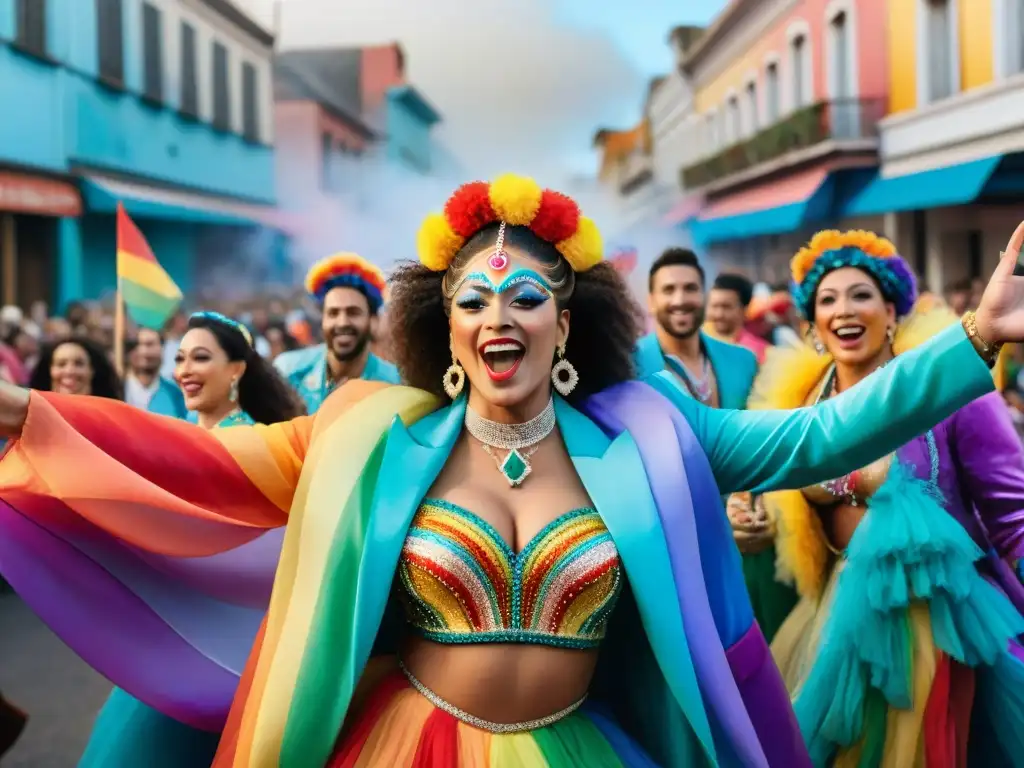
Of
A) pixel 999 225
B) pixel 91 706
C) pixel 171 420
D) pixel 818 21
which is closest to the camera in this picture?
pixel 171 420

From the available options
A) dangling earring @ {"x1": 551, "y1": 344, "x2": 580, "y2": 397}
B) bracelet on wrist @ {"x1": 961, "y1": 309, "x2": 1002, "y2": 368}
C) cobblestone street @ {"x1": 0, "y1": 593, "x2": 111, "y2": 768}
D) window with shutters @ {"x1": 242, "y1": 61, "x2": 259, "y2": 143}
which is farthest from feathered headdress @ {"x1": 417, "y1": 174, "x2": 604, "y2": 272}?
window with shutters @ {"x1": 242, "y1": 61, "x2": 259, "y2": 143}

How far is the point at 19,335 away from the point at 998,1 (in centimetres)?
1108

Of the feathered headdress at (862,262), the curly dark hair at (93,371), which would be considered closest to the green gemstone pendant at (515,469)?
the feathered headdress at (862,262)

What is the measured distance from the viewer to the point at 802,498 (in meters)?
4.11

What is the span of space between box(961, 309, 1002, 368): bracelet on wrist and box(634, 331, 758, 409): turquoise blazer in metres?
3.14

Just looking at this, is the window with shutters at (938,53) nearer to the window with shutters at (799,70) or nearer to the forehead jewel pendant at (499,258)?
the window with shutters at (799,70)

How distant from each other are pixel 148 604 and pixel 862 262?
2.57 m

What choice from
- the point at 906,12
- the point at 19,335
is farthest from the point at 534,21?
the point at 19,335

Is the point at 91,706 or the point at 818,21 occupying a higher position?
the point at 818,21

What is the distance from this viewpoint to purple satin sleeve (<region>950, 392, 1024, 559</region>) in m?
3.61

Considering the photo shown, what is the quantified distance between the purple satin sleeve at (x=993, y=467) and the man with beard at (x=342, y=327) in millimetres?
3225

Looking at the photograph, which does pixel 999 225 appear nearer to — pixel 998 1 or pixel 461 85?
pixel 998 1

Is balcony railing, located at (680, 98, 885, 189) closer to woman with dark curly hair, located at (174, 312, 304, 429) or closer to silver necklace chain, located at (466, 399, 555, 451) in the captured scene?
woman with dark curly hair, located at (174, 312, 304, 429)

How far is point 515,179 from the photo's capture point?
2723mm
